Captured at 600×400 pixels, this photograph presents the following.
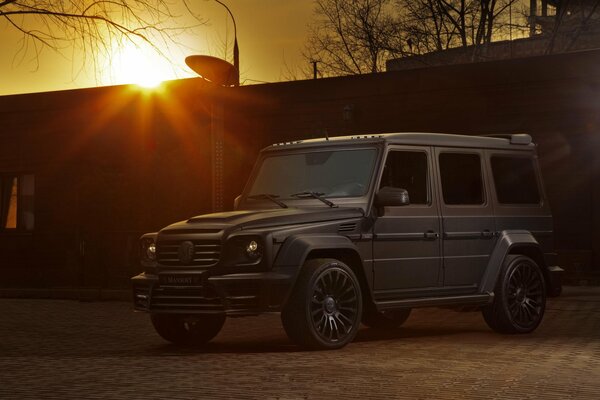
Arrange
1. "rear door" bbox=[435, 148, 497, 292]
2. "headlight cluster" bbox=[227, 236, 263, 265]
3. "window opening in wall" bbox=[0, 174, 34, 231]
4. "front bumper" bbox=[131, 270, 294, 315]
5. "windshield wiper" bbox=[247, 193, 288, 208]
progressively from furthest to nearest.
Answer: "window opening in wall" bbox=[0, 174, 34, 231] → "rear door" bbox=[435, 148, 497, 292] → "windshield wiper" bbox=[247, 193, 288, 208] → "headlight cluster" bbox=[227, 236, 263, 265] → "front bumper" bbox=[131, 270, 294, 315]

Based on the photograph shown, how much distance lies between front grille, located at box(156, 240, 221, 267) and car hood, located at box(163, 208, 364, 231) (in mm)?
155

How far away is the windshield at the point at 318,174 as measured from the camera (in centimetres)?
1302

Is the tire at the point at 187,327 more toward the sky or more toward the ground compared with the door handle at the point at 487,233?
more toward the ground

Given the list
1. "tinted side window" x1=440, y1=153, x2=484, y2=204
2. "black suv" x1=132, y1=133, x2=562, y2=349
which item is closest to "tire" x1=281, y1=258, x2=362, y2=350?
"black suv" x1=132, y1=133, x2=562, y2=349

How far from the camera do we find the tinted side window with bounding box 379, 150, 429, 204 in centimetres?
1313

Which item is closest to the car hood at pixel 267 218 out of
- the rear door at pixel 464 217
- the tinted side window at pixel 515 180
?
the rear door at pixel 464 217

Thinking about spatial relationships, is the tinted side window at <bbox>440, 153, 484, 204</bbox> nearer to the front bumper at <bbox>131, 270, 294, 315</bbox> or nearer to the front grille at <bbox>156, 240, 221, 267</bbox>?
the front bumper at <bbox>131, 270, 294, 315</bbox>

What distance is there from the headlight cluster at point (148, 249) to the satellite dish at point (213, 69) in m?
6.81

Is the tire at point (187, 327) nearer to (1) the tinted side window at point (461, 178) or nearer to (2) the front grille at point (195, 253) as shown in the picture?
(2) the front grille at point (195, 253)

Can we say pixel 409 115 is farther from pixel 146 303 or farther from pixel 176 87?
pixel 146 303

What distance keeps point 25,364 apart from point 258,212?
267cm

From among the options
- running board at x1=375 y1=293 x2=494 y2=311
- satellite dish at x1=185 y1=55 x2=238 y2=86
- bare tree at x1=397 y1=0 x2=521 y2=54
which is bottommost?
running board at x1=375 y1=293 x2=494 y2=311

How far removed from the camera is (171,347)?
507 inches

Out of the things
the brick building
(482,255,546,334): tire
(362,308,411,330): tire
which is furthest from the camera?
the brick building
